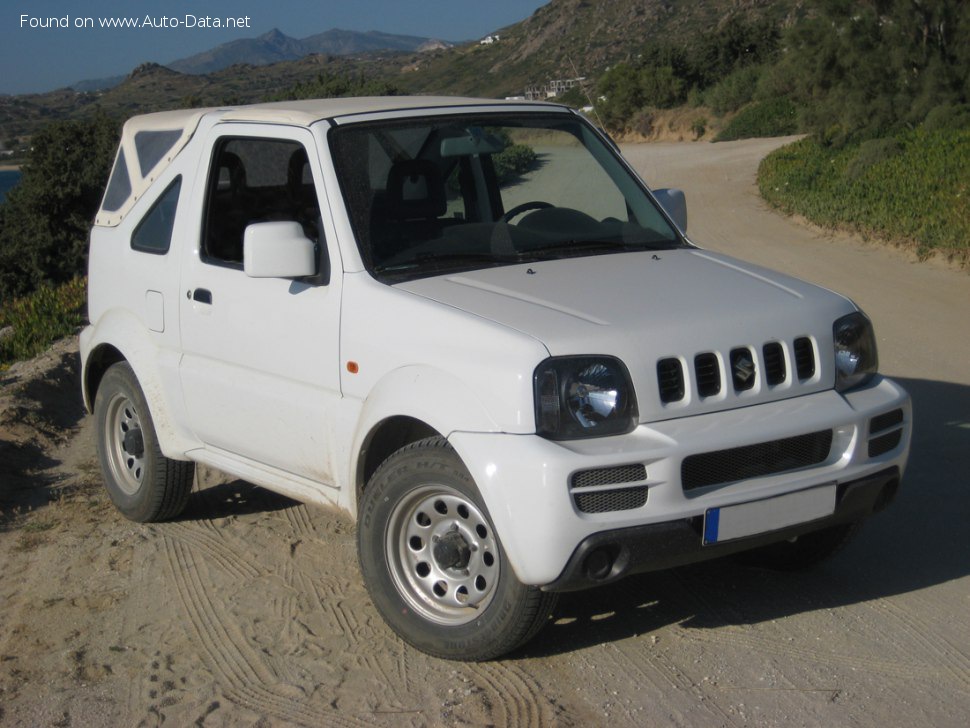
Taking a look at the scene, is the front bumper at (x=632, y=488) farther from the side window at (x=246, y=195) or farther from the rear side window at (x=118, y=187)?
the rear side window at (x=118, y=187)

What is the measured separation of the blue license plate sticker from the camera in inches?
156

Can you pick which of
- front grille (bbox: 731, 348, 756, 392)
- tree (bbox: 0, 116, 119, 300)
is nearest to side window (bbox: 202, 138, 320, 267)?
front grille (bbox: 731, 348, 756, 392)

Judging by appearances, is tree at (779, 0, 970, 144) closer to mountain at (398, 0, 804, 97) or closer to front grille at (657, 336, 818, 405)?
front grille at (657, 336, 818, 405)

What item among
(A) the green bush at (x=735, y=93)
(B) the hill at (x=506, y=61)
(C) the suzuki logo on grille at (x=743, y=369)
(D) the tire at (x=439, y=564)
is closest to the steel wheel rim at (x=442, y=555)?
(D) the tire at (x=439, y=564)

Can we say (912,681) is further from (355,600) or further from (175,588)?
(175,588)

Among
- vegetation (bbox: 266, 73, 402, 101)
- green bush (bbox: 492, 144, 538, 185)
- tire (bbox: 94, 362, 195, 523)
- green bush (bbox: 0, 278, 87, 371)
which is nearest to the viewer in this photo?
green bush (bbox: 492, 144, 538, 185)

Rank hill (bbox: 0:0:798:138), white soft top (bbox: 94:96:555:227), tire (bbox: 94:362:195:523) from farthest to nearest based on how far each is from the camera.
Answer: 1. hill (bbox: 0:0:798:138)
2. tire (bbox: 94:362:195:523)
3. white soft top (bbox: 94:96:555:227)

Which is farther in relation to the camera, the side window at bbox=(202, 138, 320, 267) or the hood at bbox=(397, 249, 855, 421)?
the side window at bbox=(202, 138, 320, 267)

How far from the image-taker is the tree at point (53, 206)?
32.8 m

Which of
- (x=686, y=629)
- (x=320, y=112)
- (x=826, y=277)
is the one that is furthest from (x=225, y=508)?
(x=826, y=277)

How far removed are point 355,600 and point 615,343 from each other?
1.78 meters

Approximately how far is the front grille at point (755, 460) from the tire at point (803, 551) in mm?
710

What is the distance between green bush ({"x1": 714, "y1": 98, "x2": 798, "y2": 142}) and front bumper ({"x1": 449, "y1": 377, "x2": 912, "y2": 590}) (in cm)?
A: 3852

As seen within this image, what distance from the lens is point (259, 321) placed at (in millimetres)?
4973
